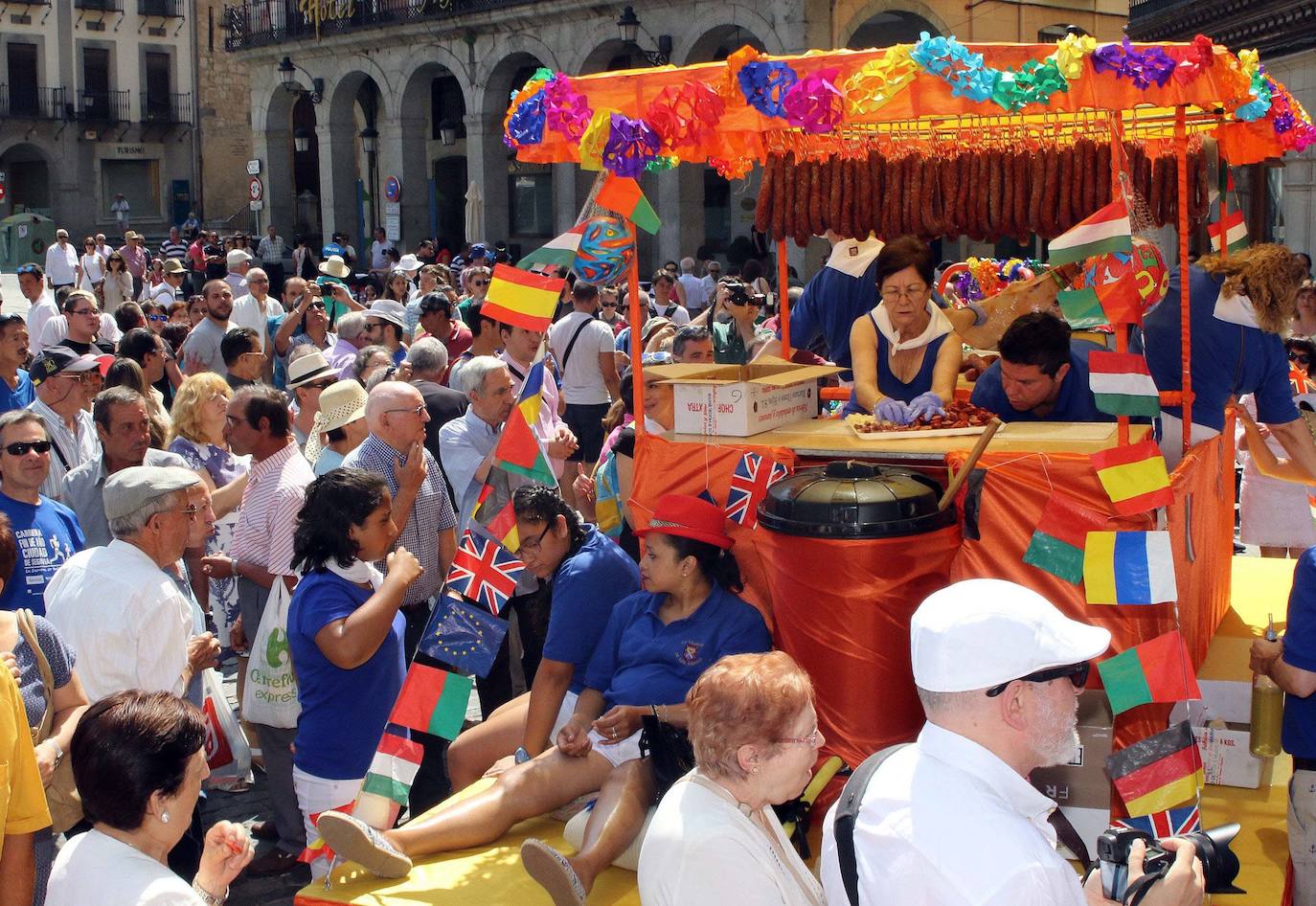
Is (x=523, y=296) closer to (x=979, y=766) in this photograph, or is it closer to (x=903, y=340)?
(x=903, y=340)

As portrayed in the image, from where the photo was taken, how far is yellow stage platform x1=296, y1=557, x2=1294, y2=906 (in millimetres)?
4293

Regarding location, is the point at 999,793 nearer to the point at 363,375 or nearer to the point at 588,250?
the point at 588,250

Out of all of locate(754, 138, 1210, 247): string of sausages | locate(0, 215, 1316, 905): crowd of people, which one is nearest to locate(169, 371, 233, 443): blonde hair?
locate(0, 215, 1316, 905): crowd of people

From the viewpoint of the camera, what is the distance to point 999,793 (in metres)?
2.51

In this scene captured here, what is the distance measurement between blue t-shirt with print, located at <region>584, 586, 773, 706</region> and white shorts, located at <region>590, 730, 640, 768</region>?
14 centimetres

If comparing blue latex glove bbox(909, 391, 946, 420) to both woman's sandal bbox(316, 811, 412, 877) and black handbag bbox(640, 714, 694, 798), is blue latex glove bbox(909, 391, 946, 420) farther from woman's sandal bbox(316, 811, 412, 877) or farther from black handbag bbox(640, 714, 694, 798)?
woman's sandal bbox(316, 811, 412, 877)

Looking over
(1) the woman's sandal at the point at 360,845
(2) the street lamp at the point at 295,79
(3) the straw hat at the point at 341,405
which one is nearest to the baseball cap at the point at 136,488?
(1) the woman's sandal at the point at 360,845

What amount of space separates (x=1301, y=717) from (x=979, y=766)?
2052 millimetres

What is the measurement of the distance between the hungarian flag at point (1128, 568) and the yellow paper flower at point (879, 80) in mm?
1713

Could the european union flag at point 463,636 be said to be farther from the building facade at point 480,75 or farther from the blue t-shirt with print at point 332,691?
the building facade at point 480,75

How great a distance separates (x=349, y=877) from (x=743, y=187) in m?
3.96

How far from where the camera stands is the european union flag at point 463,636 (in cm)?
523

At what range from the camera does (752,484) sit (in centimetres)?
528

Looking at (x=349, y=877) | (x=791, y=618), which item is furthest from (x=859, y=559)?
(x=349, y=877)
